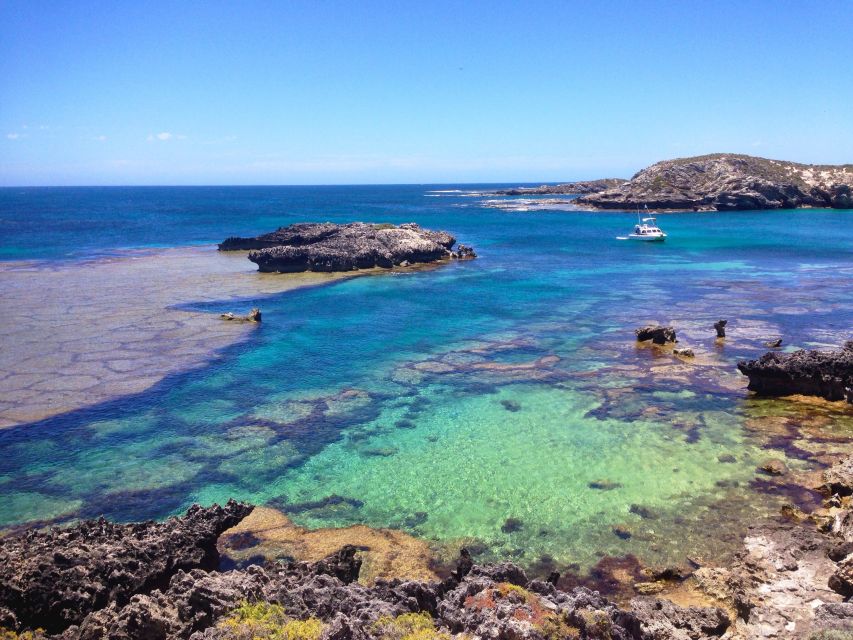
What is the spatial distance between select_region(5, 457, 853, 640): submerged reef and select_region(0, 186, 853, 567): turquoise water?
2.16 m

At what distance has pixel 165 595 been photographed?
11438mm

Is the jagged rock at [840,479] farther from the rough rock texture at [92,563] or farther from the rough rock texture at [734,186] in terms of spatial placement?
the rough rock texture at [734,186]

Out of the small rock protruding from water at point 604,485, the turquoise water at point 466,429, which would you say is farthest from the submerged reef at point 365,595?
the small rock protruding from water at point 604,485

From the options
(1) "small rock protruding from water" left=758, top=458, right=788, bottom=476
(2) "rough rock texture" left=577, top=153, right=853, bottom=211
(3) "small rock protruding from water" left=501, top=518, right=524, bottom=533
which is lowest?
(3) "small rock protruding from water" left=501, top=518, right=524, bottom=533

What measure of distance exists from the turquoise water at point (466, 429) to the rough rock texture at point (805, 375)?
48.8 inches

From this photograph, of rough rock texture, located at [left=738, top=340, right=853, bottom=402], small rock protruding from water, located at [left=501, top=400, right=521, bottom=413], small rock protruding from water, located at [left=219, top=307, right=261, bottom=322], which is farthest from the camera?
small rock protruding from water, located at [left=219, top=307, right=261, bottom=322]

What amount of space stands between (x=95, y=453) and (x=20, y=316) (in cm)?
2737

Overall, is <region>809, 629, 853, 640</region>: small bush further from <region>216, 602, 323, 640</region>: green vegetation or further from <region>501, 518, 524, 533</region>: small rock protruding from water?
<region>216, 602, 323, 640</region>: green vegetation

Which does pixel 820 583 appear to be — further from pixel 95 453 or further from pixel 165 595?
pixel 95 453

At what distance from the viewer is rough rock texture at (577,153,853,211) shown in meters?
137

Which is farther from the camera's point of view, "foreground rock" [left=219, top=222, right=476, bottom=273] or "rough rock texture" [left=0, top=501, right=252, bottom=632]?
"foreground rock" [left=219, top=222, right=476, bottom=273]

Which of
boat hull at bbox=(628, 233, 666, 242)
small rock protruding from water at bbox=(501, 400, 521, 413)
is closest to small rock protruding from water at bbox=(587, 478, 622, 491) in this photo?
small rock protruding from water at bbox=(501, 400, 521, 413)

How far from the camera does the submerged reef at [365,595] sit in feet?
33.3

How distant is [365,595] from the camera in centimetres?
1117
